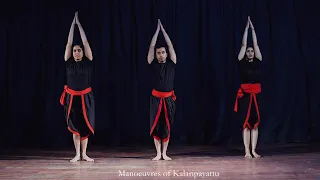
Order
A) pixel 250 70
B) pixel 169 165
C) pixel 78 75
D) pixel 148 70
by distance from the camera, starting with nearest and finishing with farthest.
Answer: pixel 169 165, pixel 78 75, pixel 250 70, pixel 148 70

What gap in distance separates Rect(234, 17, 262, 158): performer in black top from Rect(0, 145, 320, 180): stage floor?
32cm

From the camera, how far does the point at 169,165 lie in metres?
4.60

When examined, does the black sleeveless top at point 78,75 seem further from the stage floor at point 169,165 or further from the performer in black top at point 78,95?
the stage floor at point 169,165

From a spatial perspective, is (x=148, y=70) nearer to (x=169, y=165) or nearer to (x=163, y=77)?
(x=163, y=77)

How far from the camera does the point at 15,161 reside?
16.2 ft

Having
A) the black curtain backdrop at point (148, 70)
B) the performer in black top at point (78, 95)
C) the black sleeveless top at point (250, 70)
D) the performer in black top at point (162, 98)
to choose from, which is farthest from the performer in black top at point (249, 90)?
the performer in black top at point (78, 95)

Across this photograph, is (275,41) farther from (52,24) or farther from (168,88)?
(52,24)

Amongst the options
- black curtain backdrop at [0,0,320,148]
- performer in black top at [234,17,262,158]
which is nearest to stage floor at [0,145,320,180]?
performer in black top at [234,17,262,158]

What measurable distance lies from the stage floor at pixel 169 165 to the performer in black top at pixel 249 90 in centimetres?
32

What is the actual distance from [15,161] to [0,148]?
140 centimetres

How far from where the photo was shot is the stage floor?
157 inches

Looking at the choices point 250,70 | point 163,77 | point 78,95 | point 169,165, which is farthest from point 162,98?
point 250,70

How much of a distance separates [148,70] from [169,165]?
2.16 m

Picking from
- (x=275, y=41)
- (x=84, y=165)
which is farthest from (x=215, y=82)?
(x=84, y=165)
